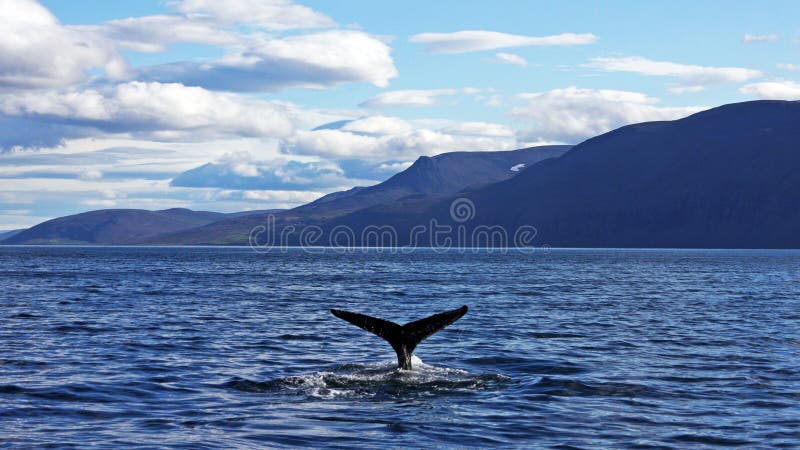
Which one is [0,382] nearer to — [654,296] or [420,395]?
[420,395]

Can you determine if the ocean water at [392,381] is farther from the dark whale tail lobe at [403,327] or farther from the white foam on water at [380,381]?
the dark whale tail lobe at [403,327]

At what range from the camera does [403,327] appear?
20797 millimetres

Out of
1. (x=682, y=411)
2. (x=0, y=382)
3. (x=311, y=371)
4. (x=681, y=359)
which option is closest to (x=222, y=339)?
(x=311, y=371)

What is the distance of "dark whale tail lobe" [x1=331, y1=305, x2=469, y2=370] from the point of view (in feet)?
64.8

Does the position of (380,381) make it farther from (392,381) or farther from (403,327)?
(403,327)

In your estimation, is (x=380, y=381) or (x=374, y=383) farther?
(x=380, y=381)

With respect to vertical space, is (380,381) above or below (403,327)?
below

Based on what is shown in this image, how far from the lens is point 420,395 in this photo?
19141 mm

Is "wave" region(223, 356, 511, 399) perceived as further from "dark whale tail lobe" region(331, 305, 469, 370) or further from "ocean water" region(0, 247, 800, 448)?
"dark whale tail lobe" region(331, 305, 469, 370)

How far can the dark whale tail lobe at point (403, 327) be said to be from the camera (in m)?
19.8

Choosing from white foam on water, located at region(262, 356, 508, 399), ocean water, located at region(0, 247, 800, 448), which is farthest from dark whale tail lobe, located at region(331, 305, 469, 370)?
ocean water, located at region(0, 247, 800, 448)

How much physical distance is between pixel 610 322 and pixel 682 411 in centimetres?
2023

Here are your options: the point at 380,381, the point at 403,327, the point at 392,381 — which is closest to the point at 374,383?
the point at 380,381

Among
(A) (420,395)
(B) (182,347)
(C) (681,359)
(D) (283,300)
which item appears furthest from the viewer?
(D) (283,300)
